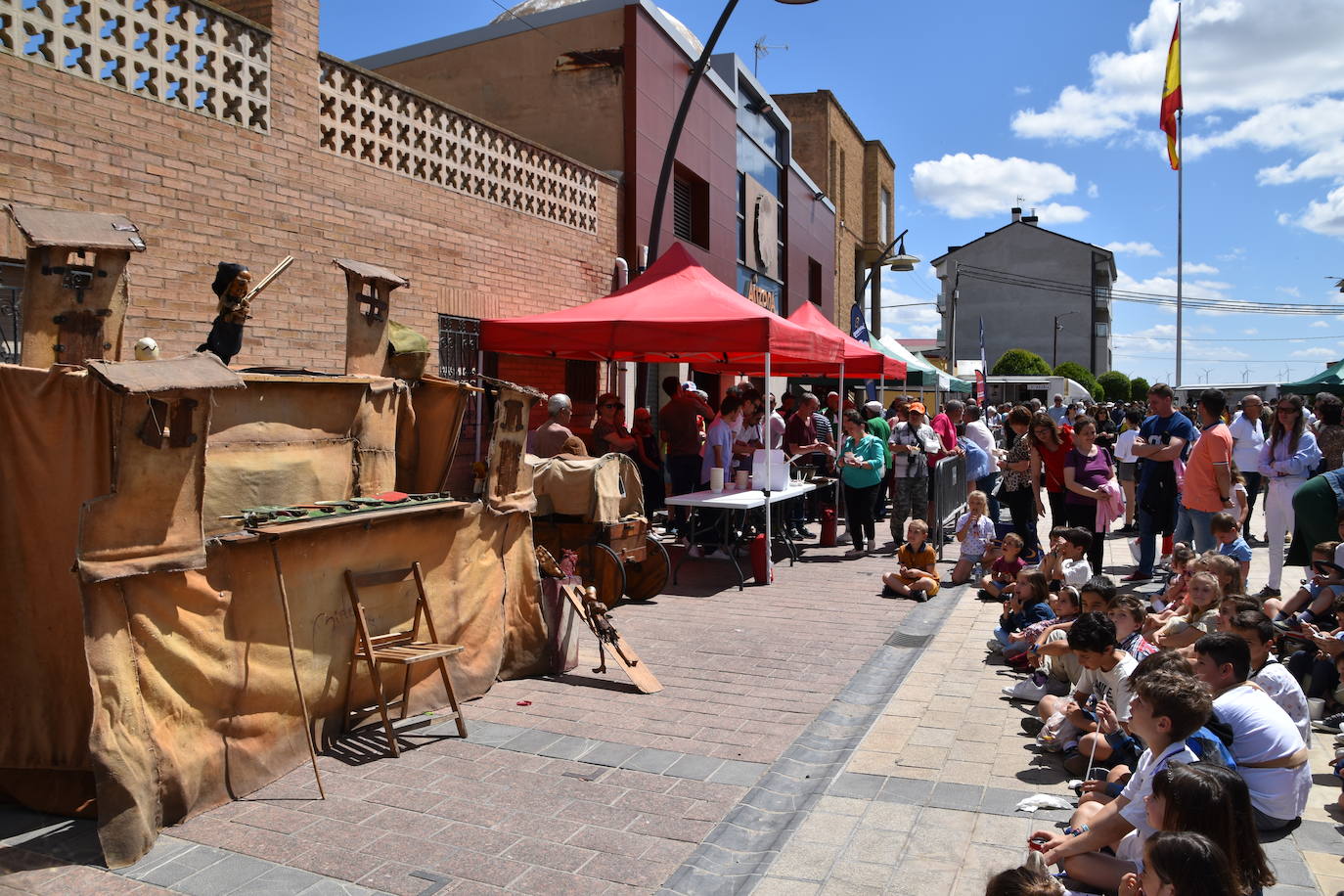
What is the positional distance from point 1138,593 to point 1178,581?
2045 mm

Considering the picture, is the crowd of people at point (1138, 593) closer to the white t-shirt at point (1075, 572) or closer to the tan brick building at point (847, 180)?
the white t-shirt at point (1075, 572)

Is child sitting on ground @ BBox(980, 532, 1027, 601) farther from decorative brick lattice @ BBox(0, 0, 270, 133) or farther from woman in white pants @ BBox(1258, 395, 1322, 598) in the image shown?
decorative brick lattice @ BBox(0, 0, 270, 133)

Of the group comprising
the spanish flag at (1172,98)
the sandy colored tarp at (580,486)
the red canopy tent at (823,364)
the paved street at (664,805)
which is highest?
the spanish flag at (1172,98)

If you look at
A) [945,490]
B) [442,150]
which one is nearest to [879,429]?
[945,490]

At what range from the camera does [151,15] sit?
25.0 ft

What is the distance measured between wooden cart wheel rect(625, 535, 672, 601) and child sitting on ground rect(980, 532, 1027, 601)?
9.68 feet

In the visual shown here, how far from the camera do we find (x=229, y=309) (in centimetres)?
553

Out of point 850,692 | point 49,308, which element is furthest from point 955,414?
point 49,308

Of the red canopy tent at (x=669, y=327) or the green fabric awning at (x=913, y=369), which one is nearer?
the red canopy tent at (x=669, y=327)

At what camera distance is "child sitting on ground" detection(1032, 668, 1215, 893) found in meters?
3.39

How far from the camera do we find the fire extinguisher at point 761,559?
9.73 m

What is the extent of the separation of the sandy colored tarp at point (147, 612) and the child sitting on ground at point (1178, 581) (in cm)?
555

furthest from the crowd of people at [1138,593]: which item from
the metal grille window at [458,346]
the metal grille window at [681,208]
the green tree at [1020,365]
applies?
the green tree at [1020,365]

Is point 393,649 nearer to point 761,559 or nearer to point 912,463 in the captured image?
point 761,559
